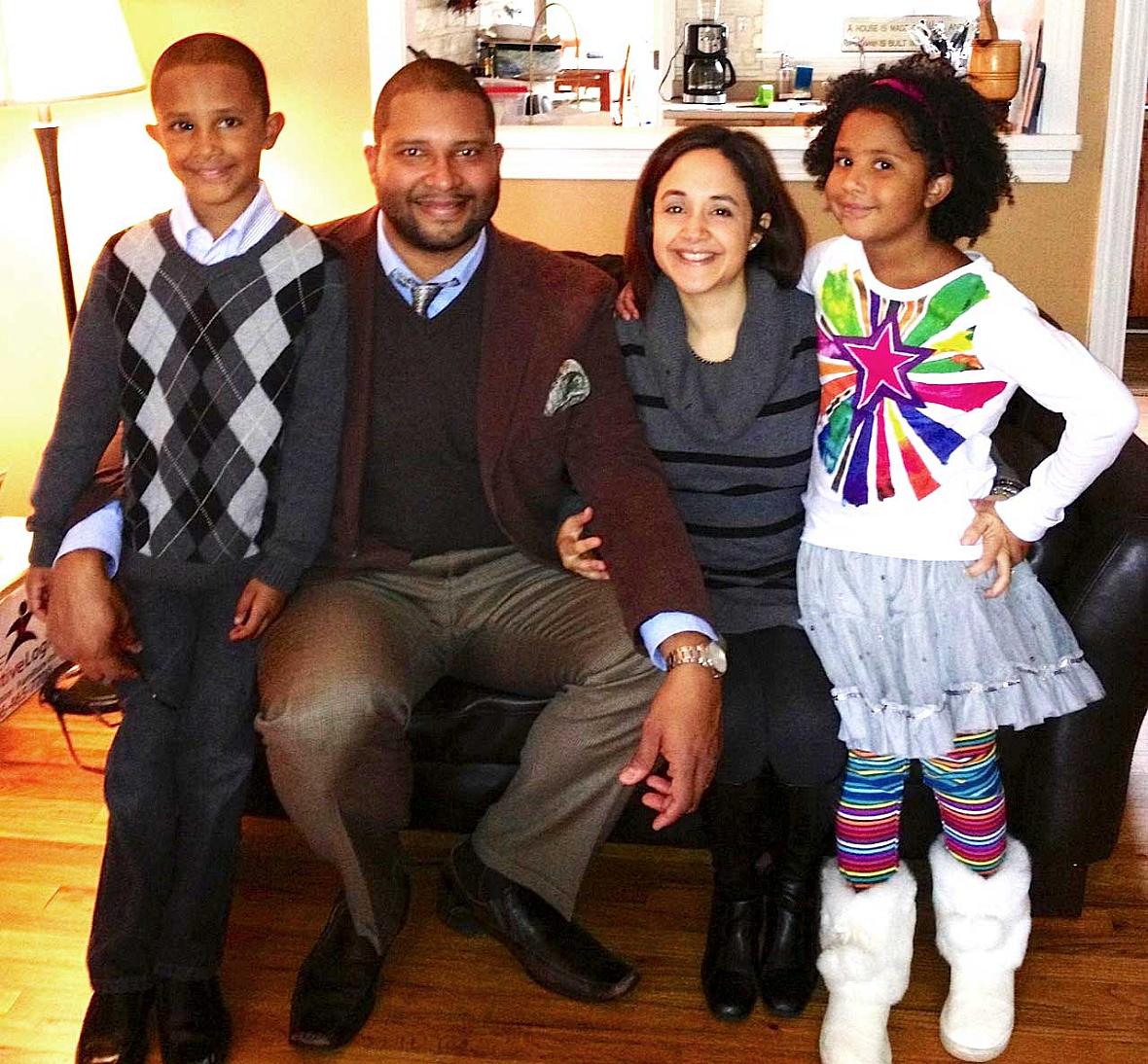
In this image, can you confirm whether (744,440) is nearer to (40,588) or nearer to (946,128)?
(946,128)

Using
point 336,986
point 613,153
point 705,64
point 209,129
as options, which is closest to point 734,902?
point 336,986

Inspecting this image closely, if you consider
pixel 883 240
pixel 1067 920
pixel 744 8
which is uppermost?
pixel 744 8

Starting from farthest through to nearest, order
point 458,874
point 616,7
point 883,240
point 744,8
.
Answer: point 616,7 < point 744,8 < point 458,874 < point 883,240

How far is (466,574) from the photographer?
2.07m

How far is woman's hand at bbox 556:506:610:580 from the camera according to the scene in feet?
6.53

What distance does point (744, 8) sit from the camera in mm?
6074

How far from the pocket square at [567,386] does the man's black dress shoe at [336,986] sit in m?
0.71

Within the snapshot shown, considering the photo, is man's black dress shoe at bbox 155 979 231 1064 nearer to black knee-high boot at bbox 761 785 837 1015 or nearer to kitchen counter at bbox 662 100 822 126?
black knee-high boot at bbox 761 785 837 1015

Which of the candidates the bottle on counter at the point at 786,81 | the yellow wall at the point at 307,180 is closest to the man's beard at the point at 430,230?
the yellow wall at the point at 307,180

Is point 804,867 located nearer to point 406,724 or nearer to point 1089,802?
point 1089,802

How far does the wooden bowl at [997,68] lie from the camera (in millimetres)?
2852

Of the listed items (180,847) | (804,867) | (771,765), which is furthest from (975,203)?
(180,847)

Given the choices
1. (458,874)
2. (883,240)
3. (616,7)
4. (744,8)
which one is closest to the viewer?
(883,240)

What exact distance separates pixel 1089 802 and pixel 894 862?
30 cm
